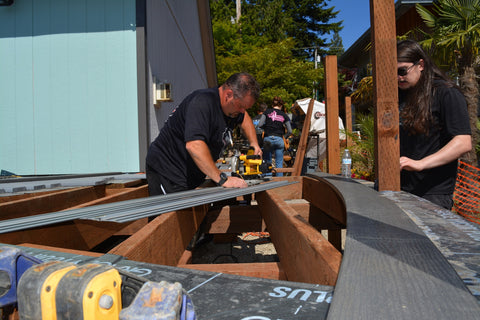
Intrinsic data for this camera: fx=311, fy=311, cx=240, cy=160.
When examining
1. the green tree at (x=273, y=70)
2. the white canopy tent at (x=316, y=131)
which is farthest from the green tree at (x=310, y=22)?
the white canopy tent at (x=316, y=131)

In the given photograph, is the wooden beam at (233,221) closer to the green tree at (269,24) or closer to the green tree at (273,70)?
the green tree at (273,70)

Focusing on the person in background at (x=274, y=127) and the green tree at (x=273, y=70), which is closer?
the person in background at (x=274, y=127)

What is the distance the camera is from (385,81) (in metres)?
2.00

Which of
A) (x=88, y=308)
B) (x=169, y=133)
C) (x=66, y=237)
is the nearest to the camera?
(x=88, y=308)

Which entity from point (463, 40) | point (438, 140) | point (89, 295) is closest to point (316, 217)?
point (438, 140)

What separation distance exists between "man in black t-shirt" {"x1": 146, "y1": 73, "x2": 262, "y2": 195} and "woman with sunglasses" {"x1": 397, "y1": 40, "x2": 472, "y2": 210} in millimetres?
1451

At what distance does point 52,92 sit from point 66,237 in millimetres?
4942

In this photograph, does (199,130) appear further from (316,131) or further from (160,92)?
(316,131)

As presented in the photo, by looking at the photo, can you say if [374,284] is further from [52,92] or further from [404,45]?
[52,92]

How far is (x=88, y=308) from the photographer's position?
0.60 metres

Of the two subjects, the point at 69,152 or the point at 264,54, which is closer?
the point at 69,152

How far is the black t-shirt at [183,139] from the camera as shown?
3.12 meters

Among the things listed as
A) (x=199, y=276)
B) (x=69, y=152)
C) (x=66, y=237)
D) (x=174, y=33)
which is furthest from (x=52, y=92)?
(x=199, y=276)

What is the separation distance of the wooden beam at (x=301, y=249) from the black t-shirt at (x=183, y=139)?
1.40m
